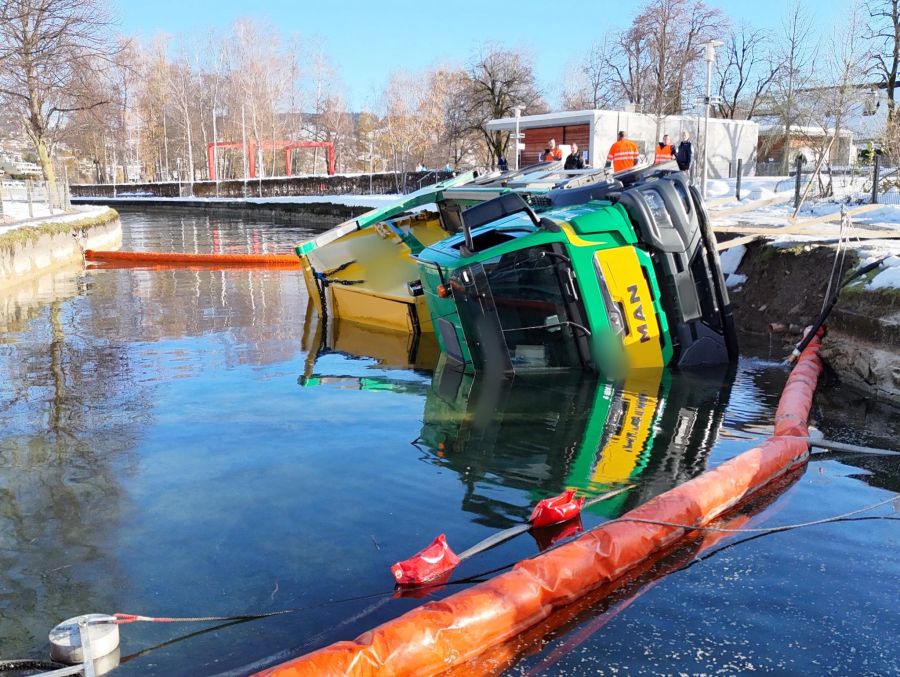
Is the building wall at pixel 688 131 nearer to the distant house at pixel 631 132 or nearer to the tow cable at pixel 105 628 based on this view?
the distant house at pixel 631 132

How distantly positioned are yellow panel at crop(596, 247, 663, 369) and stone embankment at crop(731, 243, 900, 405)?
2133mm

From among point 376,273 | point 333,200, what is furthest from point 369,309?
point 333,200

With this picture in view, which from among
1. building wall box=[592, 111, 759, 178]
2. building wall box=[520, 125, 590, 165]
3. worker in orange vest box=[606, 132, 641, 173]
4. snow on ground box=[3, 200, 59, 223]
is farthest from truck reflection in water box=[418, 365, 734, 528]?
building wall box=[520, 125, 590, 165]

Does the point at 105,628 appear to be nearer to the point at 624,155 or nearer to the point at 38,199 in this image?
the point at 624,155

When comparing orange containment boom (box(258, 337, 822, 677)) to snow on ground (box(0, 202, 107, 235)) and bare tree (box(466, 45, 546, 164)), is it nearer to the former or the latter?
snow on ground (box(0, 202, 107, 235))

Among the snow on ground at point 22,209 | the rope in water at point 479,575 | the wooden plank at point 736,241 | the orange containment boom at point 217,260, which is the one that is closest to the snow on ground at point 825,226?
the wooden plank at point 736,241

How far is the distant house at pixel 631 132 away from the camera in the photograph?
36.8 m

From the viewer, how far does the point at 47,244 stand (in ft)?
68.4

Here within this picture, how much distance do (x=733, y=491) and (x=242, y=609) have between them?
3.25 m

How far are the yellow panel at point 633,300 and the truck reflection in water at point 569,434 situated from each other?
1.02 feet

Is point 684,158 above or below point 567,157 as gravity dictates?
below

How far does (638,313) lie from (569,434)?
1.87 m

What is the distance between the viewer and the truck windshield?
869cm

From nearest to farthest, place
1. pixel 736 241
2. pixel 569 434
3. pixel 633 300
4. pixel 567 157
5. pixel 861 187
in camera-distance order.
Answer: pixel 569 434
pixel 633 300
pixel 736 241
pixel 567 157
pixel 861 187
